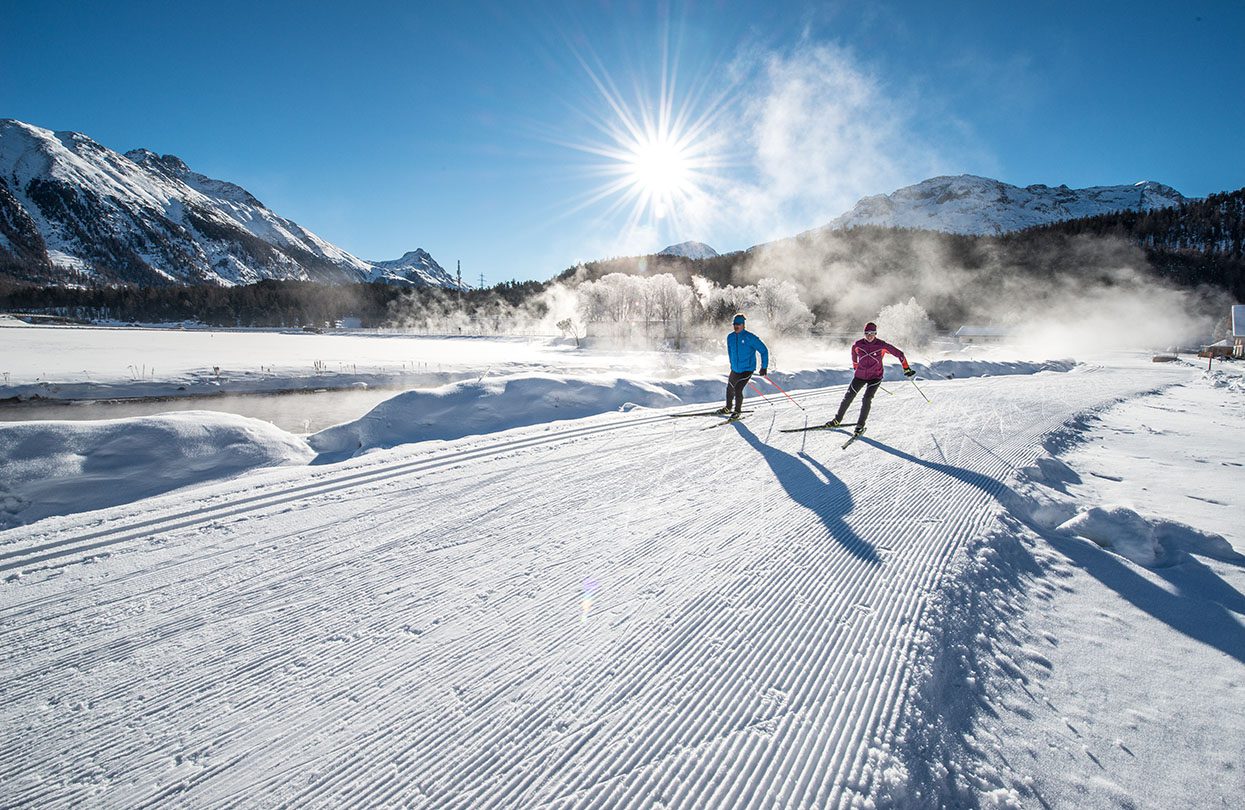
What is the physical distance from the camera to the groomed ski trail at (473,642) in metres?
1.81

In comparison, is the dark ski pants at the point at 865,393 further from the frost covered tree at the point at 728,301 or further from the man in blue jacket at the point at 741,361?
the frost covered tree at the point at 728,301

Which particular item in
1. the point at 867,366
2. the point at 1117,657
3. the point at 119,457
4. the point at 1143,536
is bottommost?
the point at 1117,657

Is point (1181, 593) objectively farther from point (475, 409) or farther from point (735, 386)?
point (475, 409)

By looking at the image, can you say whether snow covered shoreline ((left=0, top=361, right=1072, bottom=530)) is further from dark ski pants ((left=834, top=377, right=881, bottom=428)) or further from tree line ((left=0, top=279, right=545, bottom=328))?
tree line ((left=0, top=279, right=545, bottom=328))

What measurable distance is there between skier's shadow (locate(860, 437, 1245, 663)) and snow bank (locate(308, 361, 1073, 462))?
22.6 feet

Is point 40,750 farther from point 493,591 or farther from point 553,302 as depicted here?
point 553,302

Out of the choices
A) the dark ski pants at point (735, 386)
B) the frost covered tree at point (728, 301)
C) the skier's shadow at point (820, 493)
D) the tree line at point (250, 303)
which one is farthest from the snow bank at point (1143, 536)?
the tree line at point (250, 303)

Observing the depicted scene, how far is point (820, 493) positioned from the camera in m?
4.78

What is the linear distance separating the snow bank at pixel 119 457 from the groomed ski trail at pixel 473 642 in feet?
5.17

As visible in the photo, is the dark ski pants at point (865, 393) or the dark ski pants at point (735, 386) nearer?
the dark ski pants at point (865, 393)

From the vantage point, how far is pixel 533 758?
1859 millimetres

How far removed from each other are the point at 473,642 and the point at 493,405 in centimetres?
652

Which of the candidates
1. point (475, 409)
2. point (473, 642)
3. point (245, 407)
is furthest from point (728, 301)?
point (473, 642)

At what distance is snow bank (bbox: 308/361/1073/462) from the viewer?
7.38 meters
